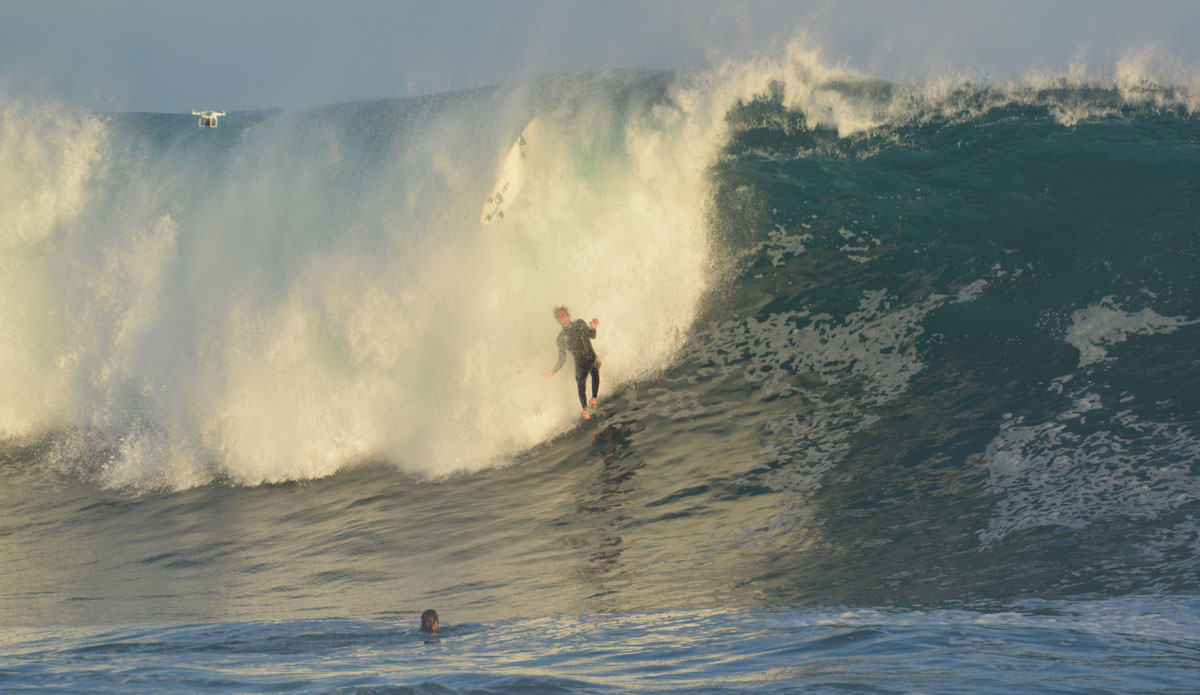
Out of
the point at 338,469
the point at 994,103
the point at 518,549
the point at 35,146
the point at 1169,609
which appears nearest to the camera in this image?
the point at 1169,609

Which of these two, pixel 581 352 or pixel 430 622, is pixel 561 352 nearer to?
pixel 581 352

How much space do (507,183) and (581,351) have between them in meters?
3.57

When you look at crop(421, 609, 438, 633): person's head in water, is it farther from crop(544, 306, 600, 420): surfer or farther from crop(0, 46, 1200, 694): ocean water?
crop(544, 306, 600, 420): surfer

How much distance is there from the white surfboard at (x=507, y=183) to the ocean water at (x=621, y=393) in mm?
180

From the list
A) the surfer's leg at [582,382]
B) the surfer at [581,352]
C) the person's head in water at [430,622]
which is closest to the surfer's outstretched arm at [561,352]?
the surfer at [581,352]

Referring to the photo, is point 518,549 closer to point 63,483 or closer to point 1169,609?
point 1169,609

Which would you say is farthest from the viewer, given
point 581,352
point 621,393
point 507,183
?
point 507,183

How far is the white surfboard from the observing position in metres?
12.8

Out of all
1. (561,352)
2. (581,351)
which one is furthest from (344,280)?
(581,351)

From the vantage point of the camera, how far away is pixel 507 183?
13.1 metres

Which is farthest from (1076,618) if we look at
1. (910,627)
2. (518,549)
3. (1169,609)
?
(518,549)

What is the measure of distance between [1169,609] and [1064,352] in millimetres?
4348

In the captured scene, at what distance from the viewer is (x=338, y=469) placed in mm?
11141

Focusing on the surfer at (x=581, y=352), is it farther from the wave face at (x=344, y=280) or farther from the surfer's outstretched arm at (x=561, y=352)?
the wave face at (x=344, y=280)
